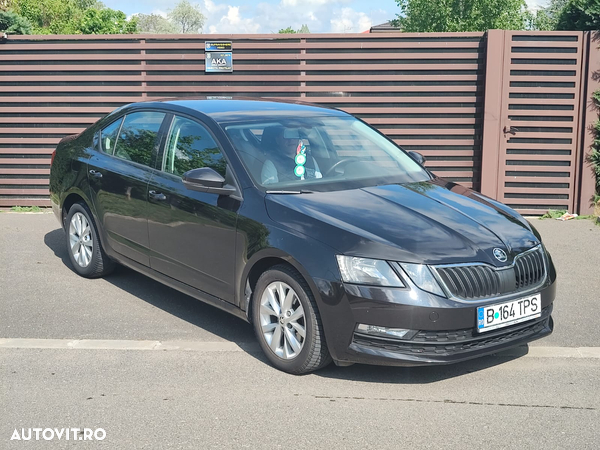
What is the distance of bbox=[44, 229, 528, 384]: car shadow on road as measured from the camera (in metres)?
4.66

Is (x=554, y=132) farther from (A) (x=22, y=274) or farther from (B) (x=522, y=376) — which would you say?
(A) (x=22, y=274)

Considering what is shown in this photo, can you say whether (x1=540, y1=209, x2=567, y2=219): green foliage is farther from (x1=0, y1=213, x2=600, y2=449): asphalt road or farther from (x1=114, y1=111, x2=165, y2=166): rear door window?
(x1=114, y1=111, x2=165, y2=166): rear door window

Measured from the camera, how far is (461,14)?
37344 mm

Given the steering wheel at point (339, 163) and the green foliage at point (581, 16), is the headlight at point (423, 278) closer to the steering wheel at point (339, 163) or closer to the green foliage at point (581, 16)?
the steering wheel at point (339, 163)

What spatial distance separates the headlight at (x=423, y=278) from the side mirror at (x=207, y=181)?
4.59 ft

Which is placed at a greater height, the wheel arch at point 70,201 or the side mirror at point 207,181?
the side mirror at point 207,181

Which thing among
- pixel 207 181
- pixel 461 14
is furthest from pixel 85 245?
pixel 461 14

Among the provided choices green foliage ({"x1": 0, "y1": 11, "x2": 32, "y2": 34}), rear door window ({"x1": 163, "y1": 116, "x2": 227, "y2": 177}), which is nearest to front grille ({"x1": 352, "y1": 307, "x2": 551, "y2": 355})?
rear door window ({"x1": 163, "y1": 116, "x2": 227, "y2": 177})

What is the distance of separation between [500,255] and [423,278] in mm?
571

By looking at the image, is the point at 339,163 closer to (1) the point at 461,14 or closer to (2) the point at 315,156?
(2) the point at 315,156

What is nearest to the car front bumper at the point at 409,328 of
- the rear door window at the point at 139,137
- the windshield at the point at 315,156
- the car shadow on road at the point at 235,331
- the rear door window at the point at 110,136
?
the car shadow on road at the point at 235,331

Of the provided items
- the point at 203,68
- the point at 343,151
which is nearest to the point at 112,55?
the point at 203,68

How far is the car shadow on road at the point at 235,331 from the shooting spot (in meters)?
4.66

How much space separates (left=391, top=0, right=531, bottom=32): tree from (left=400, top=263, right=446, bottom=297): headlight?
34047 millimetres
